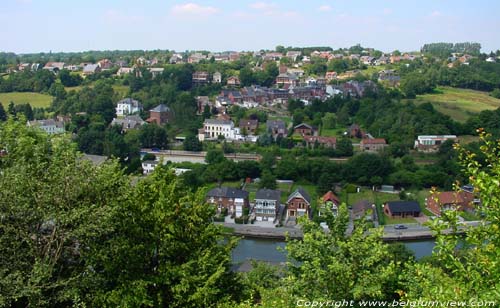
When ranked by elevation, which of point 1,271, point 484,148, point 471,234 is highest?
point 484,148

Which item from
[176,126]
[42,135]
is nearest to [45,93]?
[176,126]

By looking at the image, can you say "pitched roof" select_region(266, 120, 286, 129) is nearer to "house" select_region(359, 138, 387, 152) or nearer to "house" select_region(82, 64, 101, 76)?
"house" select_region(359, 138, 387, 152)

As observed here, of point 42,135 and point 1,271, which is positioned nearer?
point 1,271

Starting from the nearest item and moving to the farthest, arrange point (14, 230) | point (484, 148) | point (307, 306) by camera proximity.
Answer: point (484, 148) → point (307, 306) → point (14, 230)

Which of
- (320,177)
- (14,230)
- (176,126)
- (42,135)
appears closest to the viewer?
(14,230)

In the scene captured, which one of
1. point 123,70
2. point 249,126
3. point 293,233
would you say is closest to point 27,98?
point 123,70

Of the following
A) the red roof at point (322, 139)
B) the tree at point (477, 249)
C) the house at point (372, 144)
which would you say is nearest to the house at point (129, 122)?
the red roof at point (322, 139)

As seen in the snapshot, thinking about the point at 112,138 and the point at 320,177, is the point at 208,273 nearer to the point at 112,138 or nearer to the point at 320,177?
the point at 320,177

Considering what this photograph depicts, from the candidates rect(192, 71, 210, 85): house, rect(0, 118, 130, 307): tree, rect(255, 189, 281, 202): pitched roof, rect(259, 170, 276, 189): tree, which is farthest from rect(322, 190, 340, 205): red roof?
rect(192, 71, 210, 85): house
